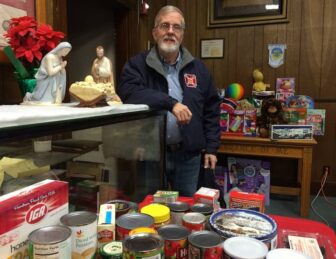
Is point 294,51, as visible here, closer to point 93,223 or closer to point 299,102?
point 299,102

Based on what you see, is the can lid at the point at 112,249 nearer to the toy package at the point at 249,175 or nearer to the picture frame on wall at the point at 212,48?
the toy package at the point at 249,175

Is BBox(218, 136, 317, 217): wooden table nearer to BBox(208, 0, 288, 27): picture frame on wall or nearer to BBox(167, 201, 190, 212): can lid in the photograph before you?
BBox(208, 0, 288, 27): picture frame on wall

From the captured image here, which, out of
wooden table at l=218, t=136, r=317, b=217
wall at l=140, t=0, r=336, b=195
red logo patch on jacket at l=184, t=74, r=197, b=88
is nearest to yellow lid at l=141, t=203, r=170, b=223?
red logo patch on jacket at l=184, t=74, r=197, b=88

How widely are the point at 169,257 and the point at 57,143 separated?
0.37m

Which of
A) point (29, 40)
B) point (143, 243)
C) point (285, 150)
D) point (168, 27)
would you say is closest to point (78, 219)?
point (143, 243)

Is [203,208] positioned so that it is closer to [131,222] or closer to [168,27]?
[131,222]

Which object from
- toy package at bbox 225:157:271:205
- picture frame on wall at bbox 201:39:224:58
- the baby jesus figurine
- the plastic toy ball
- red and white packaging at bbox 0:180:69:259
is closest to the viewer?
red and white packaging at bbox 0:180:69:259

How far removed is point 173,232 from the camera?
611 millimetres

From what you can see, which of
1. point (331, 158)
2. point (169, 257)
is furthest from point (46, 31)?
point (331, 158)

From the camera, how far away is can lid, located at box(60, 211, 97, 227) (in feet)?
1.81

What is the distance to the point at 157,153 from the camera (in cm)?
129

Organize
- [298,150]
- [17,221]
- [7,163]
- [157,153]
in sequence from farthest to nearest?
[298,150]
[157,153]
[7,163]
[17,221]

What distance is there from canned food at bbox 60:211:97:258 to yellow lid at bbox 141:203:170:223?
0.52ft

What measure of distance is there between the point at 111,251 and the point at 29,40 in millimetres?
753
